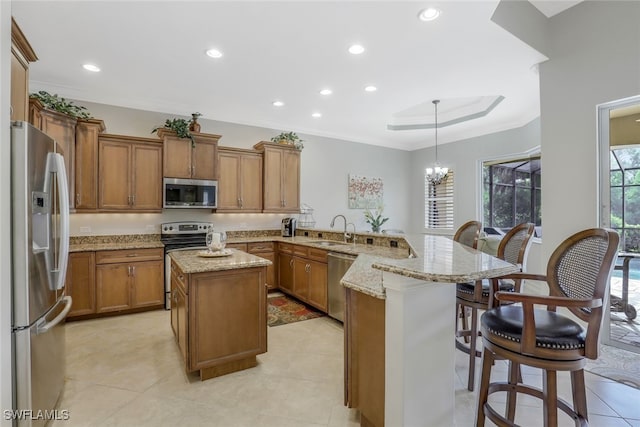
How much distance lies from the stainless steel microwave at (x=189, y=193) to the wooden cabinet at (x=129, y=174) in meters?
0.12

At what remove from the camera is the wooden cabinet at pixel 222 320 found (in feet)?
7.50

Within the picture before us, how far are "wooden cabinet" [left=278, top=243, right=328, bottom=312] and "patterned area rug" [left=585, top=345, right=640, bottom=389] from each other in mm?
2593

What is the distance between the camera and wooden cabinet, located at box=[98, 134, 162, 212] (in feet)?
12.9

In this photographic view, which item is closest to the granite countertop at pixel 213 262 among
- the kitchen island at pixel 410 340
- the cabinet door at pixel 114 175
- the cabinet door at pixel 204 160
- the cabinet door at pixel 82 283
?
the kitchen island at pixel 410 340

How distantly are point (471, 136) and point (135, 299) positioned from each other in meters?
6.53

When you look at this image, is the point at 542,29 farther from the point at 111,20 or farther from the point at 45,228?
the point at 45,228

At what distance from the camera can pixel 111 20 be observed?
8.41 ft

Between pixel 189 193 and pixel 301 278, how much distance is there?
207 cm

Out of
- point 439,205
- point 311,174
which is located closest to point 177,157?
point 311,174

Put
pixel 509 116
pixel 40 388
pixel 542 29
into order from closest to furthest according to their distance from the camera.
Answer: pixel 40 388 → pixel 542 29 → pixel 509 116

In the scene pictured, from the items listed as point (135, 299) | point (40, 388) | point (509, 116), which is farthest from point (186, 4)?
point (509, 116)

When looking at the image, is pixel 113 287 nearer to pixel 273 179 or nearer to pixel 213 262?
pixel 213 262

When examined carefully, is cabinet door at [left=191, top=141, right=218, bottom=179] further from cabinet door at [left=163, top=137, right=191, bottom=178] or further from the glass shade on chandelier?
the glass shade on chandelier

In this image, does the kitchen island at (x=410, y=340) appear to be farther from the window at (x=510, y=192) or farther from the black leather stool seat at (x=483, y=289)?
the window at (x=510, y=192)
